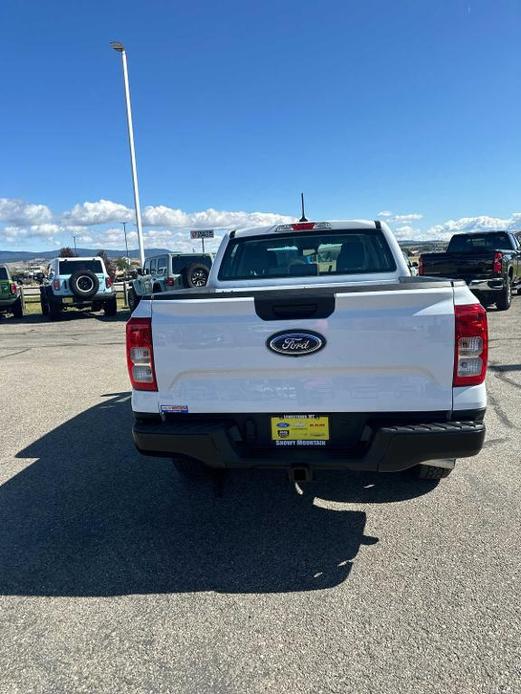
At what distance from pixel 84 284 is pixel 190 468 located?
13475 millimetres

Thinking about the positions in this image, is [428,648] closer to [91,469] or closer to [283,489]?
[283,489]

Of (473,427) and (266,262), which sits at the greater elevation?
(266,262)

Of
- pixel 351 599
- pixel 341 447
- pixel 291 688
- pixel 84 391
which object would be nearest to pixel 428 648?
pixel 351 599

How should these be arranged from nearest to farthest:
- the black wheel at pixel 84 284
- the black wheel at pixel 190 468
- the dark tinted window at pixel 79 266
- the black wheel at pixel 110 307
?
1. the black wheel at pixel 190 468
2. the black wheel at pixel 84 284
3. the dark tinted window at pixel 79 266
4. the black wheel at pixel 110 307

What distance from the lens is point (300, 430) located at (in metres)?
2.80

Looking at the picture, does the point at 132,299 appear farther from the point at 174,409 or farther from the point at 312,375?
the point at 312,375

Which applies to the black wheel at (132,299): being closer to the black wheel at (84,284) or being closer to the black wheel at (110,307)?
the black wheel at (110,307)

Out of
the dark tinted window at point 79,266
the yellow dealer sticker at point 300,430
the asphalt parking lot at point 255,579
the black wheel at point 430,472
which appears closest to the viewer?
the asphalt parking lot at point 255,579

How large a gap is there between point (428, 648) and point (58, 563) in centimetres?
204

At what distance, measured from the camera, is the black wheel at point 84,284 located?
15695 millimetres

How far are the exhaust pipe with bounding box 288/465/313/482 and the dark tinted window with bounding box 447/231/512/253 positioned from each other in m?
13.3

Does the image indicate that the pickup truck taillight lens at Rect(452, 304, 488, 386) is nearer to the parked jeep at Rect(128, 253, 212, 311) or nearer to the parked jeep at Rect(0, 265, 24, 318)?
the parked jeep at Rect(128, 253, 212, 311)

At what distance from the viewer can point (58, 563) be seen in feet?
9.52

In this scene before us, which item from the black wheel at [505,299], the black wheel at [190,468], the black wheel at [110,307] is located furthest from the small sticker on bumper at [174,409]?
the black wheel at [110,307]
